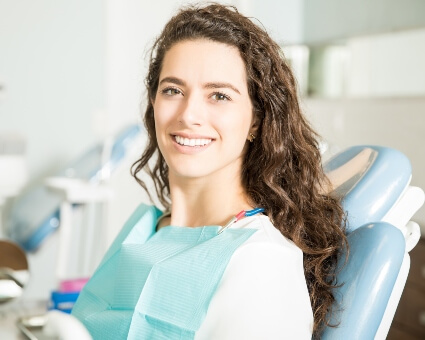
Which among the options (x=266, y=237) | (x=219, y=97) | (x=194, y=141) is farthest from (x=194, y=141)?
(x=266, y=237)

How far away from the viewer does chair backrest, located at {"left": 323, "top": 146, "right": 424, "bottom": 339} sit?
112cm

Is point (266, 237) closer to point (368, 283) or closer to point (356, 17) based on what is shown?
point (368, 283)

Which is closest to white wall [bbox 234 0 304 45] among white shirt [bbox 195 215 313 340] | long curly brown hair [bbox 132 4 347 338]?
long curly brown hair [bbox 132 4 347 338]

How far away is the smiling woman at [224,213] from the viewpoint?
42.9 inches

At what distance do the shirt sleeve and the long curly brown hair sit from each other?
14cm

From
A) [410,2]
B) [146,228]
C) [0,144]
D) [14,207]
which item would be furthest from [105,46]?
[146,228]

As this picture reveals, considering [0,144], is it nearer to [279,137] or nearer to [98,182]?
[98,182]

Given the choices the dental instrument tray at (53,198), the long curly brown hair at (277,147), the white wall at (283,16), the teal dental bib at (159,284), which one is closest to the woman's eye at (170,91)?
the long curly brown hair at (277,147)

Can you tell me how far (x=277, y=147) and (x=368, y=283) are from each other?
0.35 metres

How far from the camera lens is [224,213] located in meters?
1.32

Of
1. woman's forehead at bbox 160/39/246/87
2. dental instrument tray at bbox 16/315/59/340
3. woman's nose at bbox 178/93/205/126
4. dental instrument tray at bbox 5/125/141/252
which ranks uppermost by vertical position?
woman's forehead at bbox 160/39/246/87

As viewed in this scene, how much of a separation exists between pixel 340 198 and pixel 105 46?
9.82 ft

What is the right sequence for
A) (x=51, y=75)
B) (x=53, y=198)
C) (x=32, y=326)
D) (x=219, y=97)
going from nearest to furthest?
(x=32, y=326), (x=219, y=97), (x=53, y=198), (x=51, y=75)

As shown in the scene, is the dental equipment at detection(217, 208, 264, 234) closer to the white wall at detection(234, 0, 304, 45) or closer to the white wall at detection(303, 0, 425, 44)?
the white wall at detection(303, 0, 425, 44)
